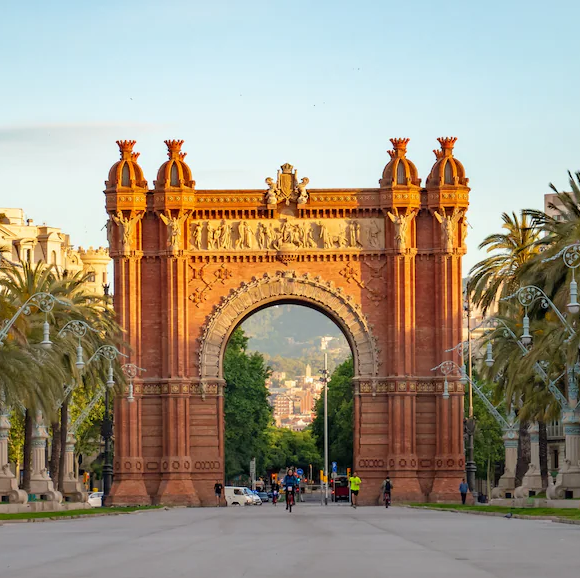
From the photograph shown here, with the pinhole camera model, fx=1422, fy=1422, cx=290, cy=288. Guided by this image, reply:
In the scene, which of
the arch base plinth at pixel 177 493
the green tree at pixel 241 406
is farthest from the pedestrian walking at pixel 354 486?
the green tree at pixel 241 406

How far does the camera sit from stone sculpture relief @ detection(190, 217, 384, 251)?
228 feet

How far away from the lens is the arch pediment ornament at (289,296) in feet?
227

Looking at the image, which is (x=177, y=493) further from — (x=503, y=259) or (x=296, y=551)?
(x=296, y=551)

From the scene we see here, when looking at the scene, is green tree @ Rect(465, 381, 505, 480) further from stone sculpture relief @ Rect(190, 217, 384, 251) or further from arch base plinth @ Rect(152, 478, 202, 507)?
arch base plinth @ Rect(152, 478, 202, 507)

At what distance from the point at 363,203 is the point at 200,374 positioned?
37.7ft

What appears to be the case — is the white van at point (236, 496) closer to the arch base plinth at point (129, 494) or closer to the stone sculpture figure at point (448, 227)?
the arch base plinth at point (129, 494)

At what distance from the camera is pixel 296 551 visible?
2516 centimetres

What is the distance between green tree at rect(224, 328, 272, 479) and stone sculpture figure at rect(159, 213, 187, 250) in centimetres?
3721

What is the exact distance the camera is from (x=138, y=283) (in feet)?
227

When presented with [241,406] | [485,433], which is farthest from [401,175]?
Answer: [485,433]

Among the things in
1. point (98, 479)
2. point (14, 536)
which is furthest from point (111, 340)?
point (98, 479)

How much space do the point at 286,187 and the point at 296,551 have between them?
45.6 metres

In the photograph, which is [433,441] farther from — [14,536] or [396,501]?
[14,536]

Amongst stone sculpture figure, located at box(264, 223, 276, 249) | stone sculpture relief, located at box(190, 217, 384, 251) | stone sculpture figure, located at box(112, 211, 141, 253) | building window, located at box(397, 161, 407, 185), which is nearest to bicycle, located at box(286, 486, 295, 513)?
stone sculpture relief, located at box(190, 217, 384, 251)
